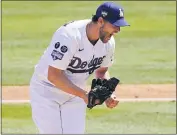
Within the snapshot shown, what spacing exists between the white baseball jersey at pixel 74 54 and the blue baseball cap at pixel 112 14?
27 cm

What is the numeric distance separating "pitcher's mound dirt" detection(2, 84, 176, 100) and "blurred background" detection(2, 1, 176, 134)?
1.04 feet

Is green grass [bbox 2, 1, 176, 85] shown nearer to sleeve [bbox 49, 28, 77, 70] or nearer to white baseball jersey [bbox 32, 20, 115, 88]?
white baseball jersey [bbox 32, 20, 115, 88]

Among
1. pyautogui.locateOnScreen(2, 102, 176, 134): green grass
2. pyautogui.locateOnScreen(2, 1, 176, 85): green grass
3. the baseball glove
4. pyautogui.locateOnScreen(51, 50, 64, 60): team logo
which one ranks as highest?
pyautogui.locateOnScreen(51, 50, 64, 60): team logo

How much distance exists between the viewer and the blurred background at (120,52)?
31.1 feet

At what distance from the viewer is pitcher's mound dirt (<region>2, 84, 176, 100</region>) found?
36.8ft

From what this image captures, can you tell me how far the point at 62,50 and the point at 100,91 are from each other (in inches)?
22.3

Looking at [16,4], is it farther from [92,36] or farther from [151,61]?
[92,36]

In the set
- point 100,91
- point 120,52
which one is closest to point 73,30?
point 100,91

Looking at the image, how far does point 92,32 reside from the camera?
605 centimetres

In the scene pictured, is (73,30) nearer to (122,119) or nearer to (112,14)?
Result: (112,14)

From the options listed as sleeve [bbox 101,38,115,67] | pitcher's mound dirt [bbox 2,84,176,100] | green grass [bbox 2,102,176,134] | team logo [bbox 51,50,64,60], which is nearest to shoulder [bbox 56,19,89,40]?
team logo [bbox 51,50,64,60]

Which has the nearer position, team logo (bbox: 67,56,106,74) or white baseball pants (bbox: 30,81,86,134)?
team logo (bbox: 67,56,106,74)

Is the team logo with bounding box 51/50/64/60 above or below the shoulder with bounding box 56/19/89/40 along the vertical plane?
below

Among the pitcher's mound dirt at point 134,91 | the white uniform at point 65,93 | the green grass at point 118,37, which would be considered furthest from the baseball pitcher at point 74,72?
the green grass at point 118,37
